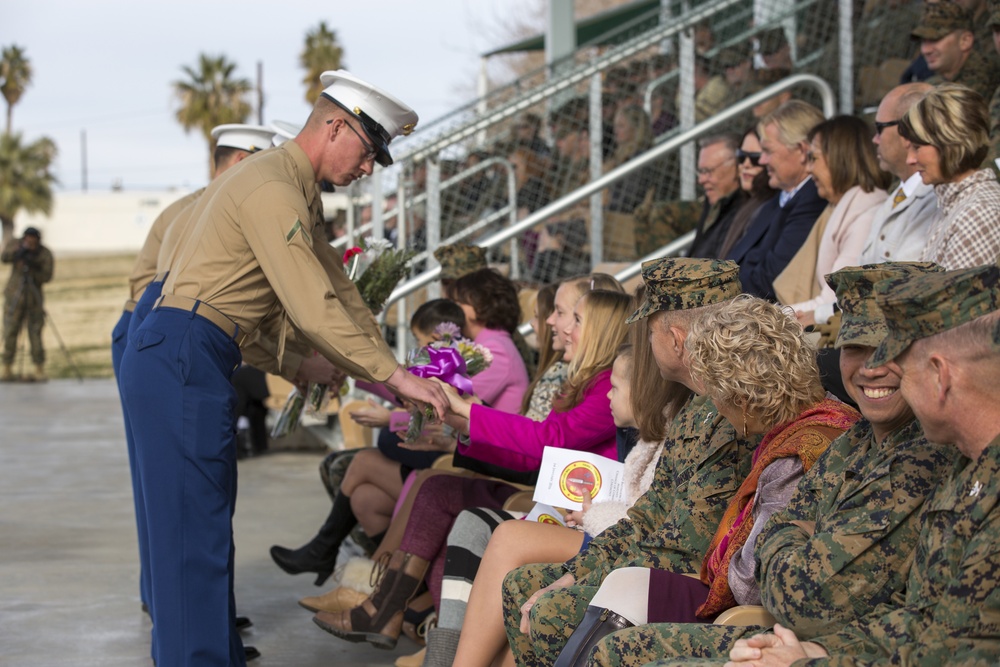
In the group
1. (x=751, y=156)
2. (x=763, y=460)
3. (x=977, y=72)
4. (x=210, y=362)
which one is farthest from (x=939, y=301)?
(x=977, y=72)

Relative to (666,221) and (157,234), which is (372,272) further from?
(666,221)

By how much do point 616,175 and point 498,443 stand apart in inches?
102

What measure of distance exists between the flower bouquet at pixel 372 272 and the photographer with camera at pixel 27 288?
12855 millimetres

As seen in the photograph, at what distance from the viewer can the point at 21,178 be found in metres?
43.5

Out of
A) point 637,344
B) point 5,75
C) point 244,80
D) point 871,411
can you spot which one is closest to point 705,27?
point 637,344

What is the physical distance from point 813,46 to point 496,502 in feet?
16.7

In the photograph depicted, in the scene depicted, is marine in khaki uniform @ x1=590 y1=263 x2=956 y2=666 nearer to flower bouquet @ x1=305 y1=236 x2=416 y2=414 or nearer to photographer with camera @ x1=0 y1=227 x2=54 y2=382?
flower bouquet @ x1=305 y1=236 x2=416 y2=414

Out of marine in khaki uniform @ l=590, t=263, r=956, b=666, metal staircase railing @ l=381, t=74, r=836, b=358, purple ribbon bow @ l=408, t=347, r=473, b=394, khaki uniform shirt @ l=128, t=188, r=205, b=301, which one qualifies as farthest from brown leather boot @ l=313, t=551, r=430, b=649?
metal staircase railing @ l=381, t=74, r=836, b=358

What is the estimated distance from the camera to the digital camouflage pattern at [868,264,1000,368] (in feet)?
7.05

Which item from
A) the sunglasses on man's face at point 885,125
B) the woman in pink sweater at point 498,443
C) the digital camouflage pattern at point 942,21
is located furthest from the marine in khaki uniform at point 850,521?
the digital camouflage pattern at point 942,21

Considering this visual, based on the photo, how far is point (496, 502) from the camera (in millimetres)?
4578

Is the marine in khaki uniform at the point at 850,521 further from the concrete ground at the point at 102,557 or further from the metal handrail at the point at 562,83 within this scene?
the metal handrail at the point at 562,83

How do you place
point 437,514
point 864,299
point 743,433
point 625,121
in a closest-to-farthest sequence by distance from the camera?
point 864,299
point 743,433
point 437,514
point 625,121

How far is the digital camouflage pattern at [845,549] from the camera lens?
239 cm
